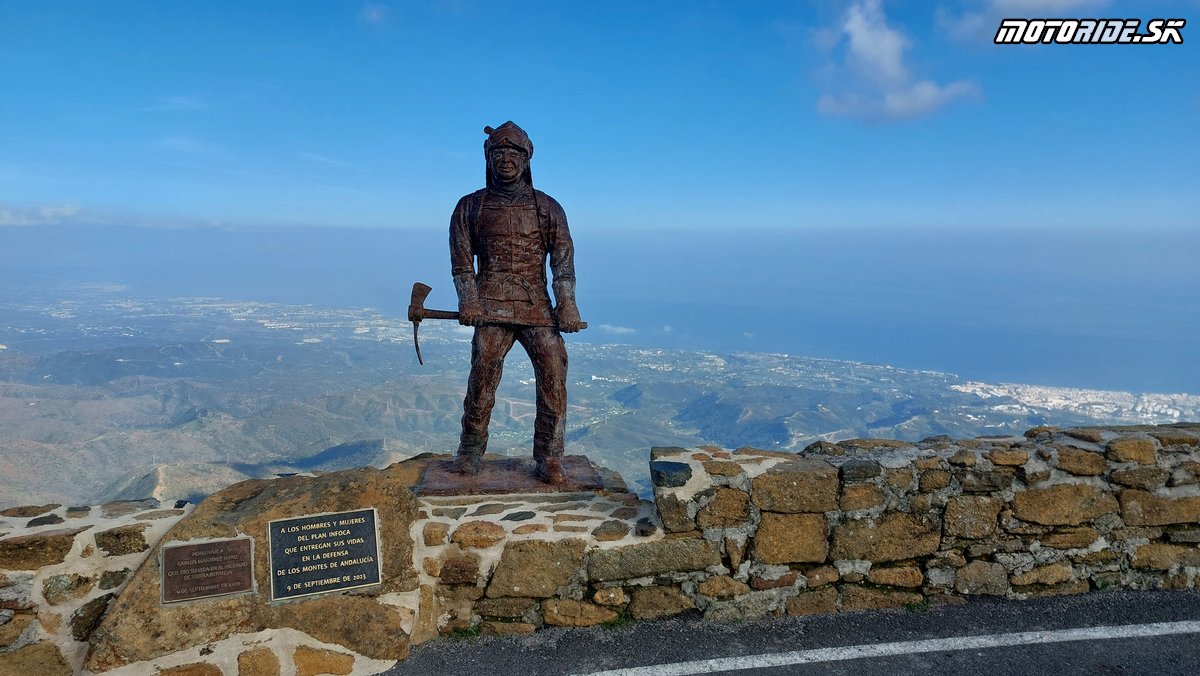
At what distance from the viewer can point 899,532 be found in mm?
3863

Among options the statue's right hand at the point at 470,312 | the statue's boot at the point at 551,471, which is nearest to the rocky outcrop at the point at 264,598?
the statue's boot at the point at 551,471

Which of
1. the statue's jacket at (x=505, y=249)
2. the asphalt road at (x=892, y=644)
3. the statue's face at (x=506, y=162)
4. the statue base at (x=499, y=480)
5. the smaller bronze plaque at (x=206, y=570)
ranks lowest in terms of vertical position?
the asphalt road at (x=892, y=644)

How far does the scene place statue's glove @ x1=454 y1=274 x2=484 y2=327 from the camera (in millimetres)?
4578

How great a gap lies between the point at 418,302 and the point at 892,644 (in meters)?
3.78

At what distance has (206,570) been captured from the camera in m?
3.34

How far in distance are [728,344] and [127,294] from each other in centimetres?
14551

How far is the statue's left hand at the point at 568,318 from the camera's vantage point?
464 cm

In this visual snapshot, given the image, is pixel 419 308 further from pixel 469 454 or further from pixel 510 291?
pixel 469 454

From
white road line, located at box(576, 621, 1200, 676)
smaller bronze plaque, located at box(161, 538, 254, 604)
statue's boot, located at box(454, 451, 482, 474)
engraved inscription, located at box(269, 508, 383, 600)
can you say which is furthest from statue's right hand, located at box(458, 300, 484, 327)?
white road line, located at box(576, 621, 1200, 676)

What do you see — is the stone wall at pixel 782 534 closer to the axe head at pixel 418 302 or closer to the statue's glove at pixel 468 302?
the axe head at pixel 418 302

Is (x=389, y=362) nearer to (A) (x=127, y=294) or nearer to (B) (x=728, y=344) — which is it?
(B) (x=728, y=344)

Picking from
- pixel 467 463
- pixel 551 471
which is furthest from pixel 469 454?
pixel 551 471

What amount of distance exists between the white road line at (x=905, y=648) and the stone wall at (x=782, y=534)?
390mm

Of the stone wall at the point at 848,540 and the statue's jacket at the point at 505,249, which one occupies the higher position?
the statue's jacket at the point at 505,249
